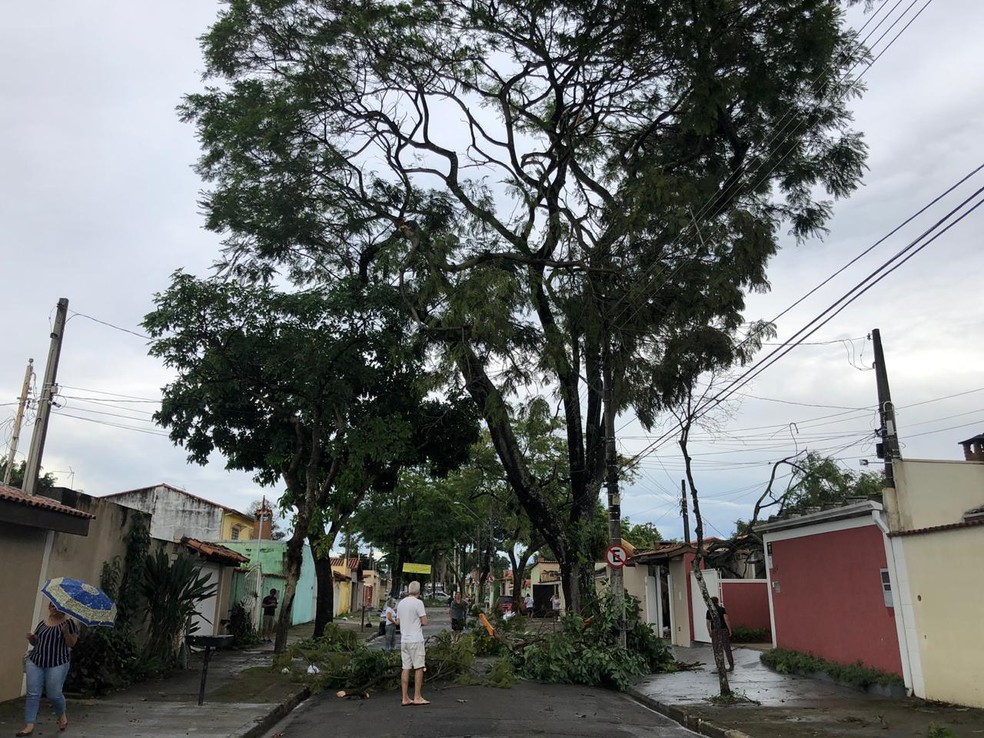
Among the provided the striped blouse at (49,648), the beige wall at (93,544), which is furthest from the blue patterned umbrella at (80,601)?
the beige wall at (93,544)

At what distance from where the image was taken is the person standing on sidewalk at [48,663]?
8.52 metres

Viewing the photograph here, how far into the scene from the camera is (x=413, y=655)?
11898 mm

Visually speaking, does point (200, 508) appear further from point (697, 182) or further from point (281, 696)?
point (697, 182)

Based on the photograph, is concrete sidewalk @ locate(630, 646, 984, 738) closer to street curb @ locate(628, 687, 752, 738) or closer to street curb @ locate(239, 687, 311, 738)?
street curb @ locate(628, 687, 752, 738)

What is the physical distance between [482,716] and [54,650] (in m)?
5.52

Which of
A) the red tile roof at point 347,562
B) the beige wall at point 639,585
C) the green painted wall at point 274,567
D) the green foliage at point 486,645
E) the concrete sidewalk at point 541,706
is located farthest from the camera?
the red tile roof at point 347,562

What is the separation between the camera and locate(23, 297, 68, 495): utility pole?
45.4 ft

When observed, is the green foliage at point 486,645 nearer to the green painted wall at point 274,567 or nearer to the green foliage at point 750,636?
the green foliage at point 750,636

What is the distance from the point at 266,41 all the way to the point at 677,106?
934cm

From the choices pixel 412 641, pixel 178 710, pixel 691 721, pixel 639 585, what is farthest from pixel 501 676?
pixel 639 585

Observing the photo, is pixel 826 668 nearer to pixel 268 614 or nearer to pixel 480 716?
pixel 480 716

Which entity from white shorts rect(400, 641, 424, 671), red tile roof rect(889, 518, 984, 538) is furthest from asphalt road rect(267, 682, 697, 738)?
red tile roof rect(889, 518, 984, 538)

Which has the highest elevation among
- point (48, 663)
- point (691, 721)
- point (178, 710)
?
point (48, 663)

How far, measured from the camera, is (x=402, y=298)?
60.5 ft
